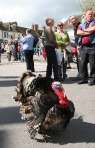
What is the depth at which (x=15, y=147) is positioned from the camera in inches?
284

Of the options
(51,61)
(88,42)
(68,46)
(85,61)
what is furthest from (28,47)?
(88,42)

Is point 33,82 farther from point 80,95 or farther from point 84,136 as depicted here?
point 80,95

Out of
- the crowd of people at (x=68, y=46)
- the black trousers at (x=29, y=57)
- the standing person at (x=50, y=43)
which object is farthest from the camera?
the black trousers at (x=29, y=57)

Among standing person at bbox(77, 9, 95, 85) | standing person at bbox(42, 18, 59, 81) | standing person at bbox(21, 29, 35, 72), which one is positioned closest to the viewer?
standing person at bbox(77, 9, 95, 85)

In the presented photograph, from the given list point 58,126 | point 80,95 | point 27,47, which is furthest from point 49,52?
point 58,126

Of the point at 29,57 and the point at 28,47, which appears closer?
the point at 28,47

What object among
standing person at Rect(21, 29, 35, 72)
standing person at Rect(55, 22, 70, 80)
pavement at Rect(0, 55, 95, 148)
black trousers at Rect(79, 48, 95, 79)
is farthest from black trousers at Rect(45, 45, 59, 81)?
standing person at Rect(21, 29, 35, 72)

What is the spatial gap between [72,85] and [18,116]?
15.2 ft

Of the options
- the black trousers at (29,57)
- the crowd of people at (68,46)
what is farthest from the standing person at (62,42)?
the black trousers at (29,57)

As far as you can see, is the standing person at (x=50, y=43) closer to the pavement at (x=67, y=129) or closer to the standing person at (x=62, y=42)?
the standing person at (x=62, y=42)

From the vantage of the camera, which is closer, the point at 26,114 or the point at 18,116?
the point at 26,114

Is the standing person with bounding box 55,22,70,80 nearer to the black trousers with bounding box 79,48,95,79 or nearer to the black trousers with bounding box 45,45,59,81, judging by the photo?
the black trousers with bounding box 45,45,59,81

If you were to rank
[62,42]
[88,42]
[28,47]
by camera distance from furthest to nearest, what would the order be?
[28,47], [62,42], [88,42]

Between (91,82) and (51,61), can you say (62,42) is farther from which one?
(91,82)
